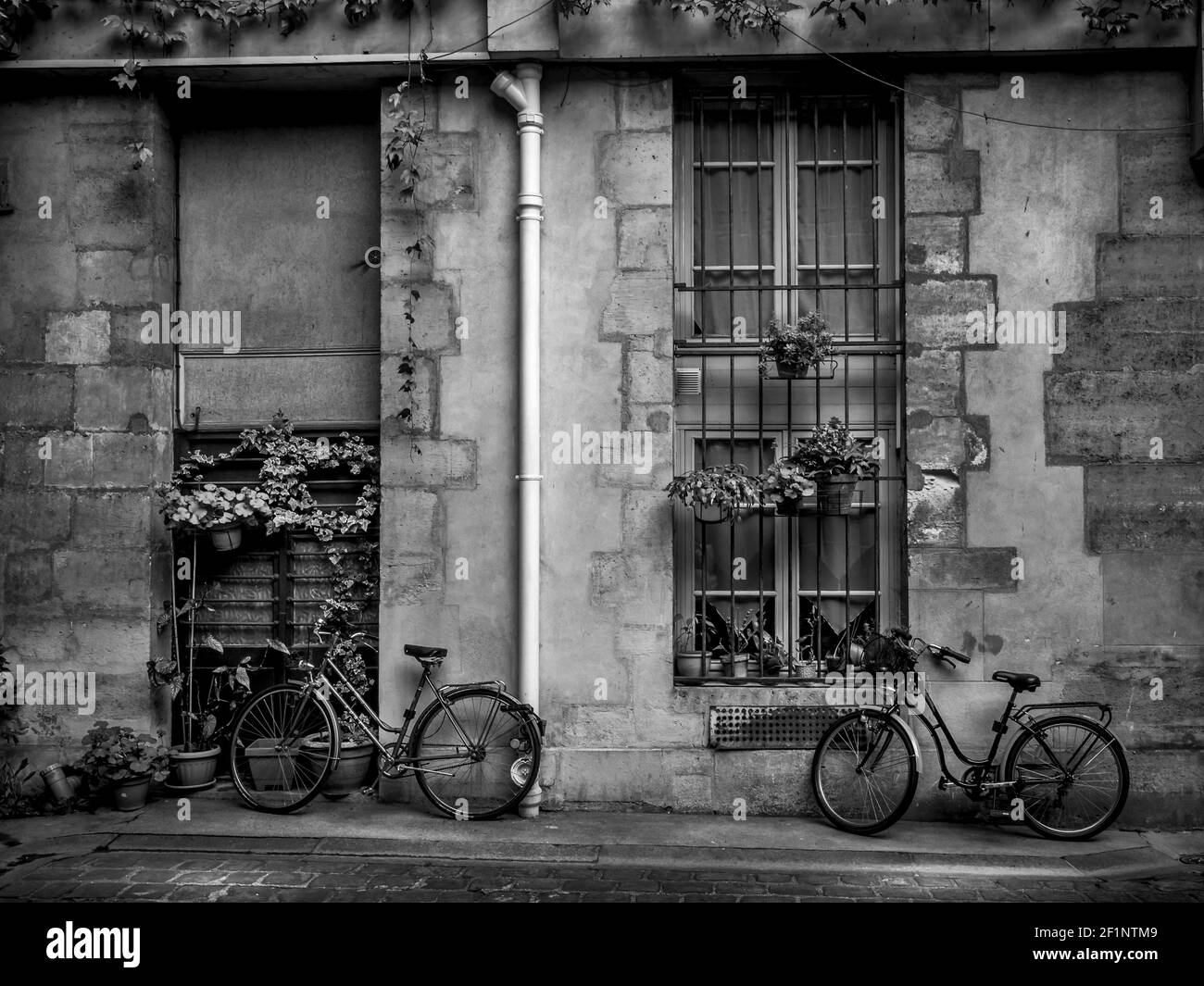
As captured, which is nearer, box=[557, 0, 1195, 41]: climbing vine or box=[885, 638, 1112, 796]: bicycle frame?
box=[885, 638, 1112, 796]: bicycle frame

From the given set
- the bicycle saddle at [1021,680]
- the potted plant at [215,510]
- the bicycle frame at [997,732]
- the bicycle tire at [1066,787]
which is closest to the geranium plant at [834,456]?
the bicycle frame at [997,732]

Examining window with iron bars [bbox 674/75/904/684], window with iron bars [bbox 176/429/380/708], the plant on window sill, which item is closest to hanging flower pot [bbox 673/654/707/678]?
window with iron bars [bbox 674/75/904/684]

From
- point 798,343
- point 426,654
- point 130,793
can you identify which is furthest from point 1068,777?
point 130,793

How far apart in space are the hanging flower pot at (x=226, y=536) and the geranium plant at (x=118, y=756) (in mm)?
1368

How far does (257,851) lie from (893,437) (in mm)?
4844

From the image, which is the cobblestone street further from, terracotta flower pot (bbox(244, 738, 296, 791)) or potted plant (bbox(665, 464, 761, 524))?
potted plant (bbox(665, 464, 761, 524))

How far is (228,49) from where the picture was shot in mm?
7254

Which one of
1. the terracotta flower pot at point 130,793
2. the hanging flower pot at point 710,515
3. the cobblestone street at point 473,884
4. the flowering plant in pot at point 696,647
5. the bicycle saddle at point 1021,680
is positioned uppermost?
the hanging flower pot at point 710,515

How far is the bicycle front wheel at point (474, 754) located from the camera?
6.91 m

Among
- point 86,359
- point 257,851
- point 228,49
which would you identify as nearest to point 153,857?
point 257,851

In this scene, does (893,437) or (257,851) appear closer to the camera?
(257,851)

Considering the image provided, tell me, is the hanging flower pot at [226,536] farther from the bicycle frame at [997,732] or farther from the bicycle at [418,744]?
the bicycle frame at [997,732]

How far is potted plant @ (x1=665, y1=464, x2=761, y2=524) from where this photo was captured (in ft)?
22.6

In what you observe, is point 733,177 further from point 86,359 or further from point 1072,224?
point 86,359
